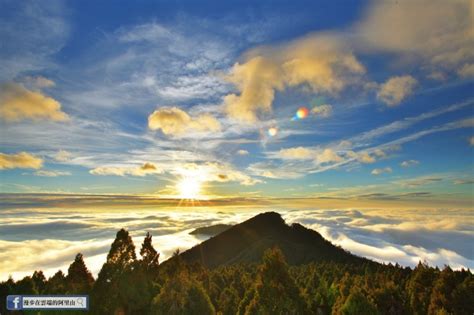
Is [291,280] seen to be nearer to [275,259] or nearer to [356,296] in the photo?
[275,259]

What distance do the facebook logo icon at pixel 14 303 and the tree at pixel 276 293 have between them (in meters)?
22.7


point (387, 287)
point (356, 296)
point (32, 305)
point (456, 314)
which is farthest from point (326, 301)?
point (32, 305)

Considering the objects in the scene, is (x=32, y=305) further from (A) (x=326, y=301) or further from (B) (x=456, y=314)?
(B) (x=456, y=314)

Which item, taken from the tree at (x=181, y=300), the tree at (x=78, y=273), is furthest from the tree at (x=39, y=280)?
the tree at (x=181, y=300)

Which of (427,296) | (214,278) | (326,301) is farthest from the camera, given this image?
(214,278)

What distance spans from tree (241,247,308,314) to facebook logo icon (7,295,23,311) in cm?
2268

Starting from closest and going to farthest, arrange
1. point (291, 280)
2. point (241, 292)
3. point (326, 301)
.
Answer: point (291, 280)
point (326, 301)
point (241, 292)

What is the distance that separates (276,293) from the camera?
85.4 ft

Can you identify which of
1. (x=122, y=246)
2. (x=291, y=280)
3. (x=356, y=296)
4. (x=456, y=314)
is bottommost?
(x=456, y=314)

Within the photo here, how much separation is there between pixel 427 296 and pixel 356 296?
19619 mm

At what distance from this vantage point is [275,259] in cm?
2719

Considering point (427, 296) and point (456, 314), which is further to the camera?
point (427, 296)

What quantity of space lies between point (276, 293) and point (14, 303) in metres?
26.2

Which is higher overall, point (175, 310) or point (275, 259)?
point (275, 259)
